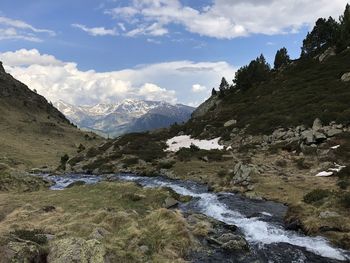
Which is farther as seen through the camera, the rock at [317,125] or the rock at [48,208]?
the rock at [317,125]

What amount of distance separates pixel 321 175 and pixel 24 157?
7265 centimetres

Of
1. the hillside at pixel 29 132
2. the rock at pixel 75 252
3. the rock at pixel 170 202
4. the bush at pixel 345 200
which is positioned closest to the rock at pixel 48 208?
the rock at pixel 170 202

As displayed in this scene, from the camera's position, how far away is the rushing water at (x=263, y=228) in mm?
21869

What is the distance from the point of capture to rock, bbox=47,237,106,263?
17.5 m

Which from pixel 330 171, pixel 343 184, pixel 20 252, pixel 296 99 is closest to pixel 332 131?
pixel 330 171

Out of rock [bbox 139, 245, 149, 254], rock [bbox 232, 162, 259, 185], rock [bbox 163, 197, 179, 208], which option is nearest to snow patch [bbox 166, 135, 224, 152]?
rock [bbox 232, 162, 259, 185]

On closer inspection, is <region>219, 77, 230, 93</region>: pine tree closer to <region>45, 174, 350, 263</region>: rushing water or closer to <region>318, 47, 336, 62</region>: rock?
<region>318, 47, 336, 62</region>: rock

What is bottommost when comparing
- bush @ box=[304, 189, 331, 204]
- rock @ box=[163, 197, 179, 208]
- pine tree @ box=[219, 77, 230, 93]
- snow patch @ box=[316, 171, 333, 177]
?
rock @ box=[163, 197, 179, 208]

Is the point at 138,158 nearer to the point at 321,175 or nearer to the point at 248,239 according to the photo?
the point at 321,175

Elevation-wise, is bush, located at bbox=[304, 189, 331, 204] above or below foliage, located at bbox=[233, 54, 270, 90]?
below

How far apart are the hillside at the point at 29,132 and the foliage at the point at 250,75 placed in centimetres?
5228

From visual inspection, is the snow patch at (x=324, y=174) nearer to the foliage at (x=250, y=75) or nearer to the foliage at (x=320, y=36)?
the foliage at (x=250, y=75)

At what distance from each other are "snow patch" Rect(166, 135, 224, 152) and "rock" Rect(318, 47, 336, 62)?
4637 centimetres

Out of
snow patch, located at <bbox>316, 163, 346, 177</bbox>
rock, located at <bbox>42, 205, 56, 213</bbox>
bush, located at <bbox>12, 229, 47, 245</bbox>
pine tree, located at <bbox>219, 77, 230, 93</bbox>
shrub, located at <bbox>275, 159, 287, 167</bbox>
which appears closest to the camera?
bush, located at <bbox>12, 229, 47, 245</bbox>
